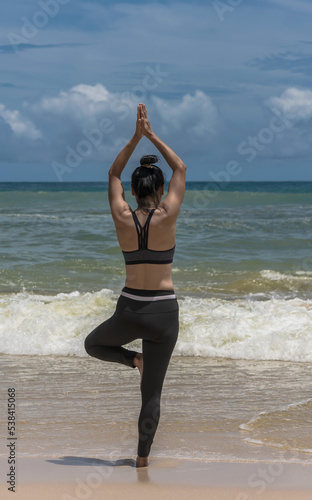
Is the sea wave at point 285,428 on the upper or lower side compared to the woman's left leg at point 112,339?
lower

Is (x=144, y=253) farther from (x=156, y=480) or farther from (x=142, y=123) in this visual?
(x=156, y=480)

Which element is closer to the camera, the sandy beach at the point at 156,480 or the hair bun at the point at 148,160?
the sandy beach at the point at 156,480

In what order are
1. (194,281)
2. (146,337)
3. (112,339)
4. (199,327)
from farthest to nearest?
(194,281) < (199,327) < (112,339) < (146,337)

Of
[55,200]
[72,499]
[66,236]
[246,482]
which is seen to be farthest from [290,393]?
[55,200]

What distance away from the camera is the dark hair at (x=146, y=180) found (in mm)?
3688

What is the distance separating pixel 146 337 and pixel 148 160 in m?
0.98

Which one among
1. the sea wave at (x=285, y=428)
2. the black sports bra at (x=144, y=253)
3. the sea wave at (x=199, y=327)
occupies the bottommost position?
the sea wave at (x=285, y=428)

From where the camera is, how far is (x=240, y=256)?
15.1m

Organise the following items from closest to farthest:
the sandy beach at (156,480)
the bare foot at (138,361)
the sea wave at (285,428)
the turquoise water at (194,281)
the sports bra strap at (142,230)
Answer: the sandy beach at (156,480)
the sports bra strap at (142,230)
the bare foot at (138,361)
the sea wave at (285,428)
the turquoise water at (194,281)

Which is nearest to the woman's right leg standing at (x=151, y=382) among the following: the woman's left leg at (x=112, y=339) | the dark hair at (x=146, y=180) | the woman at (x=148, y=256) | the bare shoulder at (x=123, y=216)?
the woman at (x=148, y=256)

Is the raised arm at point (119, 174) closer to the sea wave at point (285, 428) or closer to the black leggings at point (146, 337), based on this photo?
the black leggings at point (146, 337)

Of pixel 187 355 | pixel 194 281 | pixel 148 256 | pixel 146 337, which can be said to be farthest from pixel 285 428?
pixel 194 281

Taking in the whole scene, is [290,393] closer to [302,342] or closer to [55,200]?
[302,342]

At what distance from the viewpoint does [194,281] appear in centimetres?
1219
